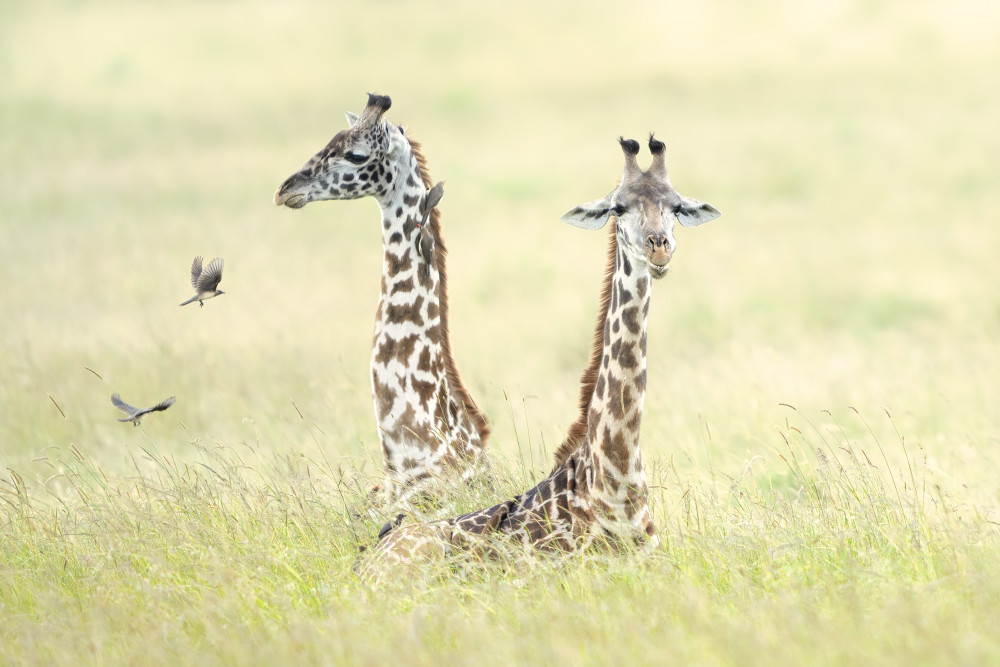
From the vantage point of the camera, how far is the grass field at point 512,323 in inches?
204

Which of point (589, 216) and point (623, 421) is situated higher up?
point (589, 216)

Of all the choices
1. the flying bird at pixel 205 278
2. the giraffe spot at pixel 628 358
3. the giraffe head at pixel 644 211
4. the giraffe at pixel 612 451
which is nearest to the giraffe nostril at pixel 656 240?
the giraffe head at pixel 644 211

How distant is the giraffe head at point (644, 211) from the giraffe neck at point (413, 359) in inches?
73.3

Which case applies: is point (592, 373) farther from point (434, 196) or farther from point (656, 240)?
point (434, 196)

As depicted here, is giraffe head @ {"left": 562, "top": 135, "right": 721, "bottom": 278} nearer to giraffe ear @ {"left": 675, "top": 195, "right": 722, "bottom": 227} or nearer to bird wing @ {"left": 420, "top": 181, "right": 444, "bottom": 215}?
giraffe ear @ {"left": 675, "top": 195, "right": 722, "bottom": 227}

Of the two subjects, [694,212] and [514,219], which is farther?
[514,219]

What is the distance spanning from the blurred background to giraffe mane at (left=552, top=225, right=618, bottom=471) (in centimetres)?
104

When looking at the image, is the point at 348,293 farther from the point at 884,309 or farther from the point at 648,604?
the point at 648,604

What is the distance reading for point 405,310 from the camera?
746cm

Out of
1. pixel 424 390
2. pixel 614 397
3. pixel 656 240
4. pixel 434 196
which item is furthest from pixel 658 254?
pixel 424 390

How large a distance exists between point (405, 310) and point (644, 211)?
2329 mm

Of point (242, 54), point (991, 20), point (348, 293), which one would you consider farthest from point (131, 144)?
point (991, 20)

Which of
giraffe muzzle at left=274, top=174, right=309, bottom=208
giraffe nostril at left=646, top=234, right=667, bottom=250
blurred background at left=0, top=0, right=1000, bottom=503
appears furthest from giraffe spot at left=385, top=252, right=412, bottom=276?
giraffe nostril at left=646, top=234, right=667, bottom=250

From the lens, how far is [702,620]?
15.3 feet
